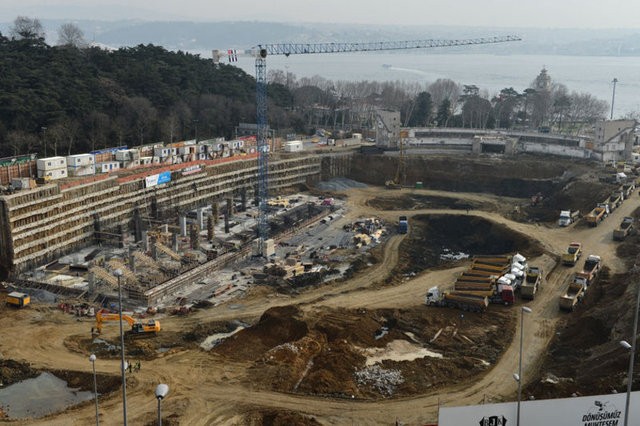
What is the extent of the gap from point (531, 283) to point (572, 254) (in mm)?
5725

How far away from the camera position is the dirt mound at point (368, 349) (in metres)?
25.3

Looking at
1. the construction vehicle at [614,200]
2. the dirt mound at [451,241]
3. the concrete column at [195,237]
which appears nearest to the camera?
the concrete column at [195,237]

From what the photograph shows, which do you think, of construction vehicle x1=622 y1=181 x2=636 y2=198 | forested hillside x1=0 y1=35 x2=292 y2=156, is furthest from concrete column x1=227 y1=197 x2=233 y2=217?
construction vehicle x1=622 y1=181 x2=636 y2=198

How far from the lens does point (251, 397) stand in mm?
24266

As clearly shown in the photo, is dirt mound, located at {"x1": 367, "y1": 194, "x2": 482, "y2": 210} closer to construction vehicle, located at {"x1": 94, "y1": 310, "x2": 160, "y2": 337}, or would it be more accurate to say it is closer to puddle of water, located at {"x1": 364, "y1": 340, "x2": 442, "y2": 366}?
puddle of water, located at {"x1": 364, "y1": 340, "x2": 442, "y2": 366}

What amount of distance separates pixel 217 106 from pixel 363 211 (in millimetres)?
28563

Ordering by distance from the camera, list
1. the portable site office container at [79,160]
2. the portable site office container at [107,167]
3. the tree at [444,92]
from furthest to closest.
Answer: the tree at [444,92] → the portable site office container at [107,167] → the portable site office container at [79,160]

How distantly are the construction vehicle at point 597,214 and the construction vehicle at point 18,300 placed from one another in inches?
1525

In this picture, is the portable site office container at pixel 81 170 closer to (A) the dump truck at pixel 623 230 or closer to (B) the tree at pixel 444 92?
(A) the dump truck at pixel 623 230

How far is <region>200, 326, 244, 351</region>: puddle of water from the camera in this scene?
29719mm

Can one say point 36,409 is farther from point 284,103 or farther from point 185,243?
point 284,103

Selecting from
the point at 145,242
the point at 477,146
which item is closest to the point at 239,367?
the point at 145,242

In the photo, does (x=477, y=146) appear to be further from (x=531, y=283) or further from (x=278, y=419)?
(x=278, y=419)

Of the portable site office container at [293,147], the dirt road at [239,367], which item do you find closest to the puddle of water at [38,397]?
the dirt road at [239,367]
